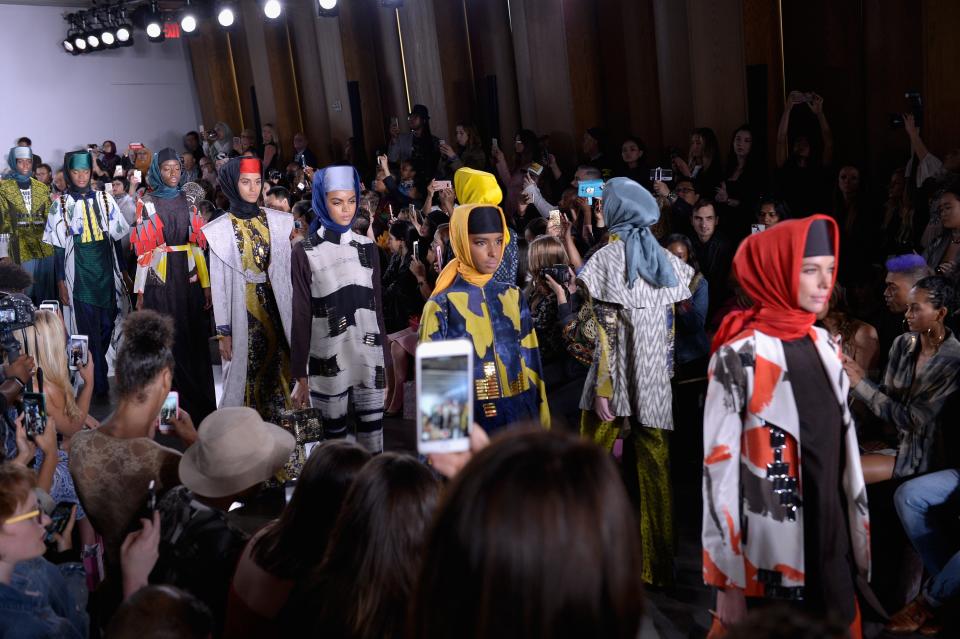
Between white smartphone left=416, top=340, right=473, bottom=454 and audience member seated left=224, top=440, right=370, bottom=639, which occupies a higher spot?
white smartphone left=416, top=340, right=473, bottom=454

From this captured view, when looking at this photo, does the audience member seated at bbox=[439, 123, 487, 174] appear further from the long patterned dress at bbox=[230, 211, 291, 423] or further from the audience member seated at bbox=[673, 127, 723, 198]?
the long patterned dress at bbox=[230, 211, 291, 423]

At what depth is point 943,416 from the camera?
2797 millimetres

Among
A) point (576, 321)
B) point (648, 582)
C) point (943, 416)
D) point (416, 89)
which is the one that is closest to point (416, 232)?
point (576, 321)

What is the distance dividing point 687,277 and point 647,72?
5631 mm

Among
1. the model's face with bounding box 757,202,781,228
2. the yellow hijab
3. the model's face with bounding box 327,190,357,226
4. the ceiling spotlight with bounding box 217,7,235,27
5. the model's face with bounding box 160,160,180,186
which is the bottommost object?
the model's face with bounding box 757,202,781,228

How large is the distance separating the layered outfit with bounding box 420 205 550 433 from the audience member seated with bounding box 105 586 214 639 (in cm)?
144

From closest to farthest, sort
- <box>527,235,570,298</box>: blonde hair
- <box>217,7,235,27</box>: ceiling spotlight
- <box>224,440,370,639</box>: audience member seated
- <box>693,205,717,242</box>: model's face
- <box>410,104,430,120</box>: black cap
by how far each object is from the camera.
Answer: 1. <box>224,440,370,639</box>: audience member seated
2. <box>527,235,570,298</box>: blonde hair
3. <box>693,205,717,242</box>: model's face
4. <box>410,104,430,120</box>: black cap
5. <box>217,7,235,27</box>: ceiling spotlight

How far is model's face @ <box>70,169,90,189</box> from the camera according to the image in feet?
18.8

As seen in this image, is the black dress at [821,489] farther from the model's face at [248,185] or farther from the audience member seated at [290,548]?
the model's face at [248,185]

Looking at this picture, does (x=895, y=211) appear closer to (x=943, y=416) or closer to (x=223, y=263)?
(x=943, y=416)

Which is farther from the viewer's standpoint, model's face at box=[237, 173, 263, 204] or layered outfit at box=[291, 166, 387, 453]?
model's face at box=[237, 173, 263, 204]

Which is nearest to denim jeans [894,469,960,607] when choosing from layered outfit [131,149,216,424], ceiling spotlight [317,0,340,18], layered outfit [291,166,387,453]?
layered outfit [291,166,387,453]

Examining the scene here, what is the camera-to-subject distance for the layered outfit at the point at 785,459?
2098mm

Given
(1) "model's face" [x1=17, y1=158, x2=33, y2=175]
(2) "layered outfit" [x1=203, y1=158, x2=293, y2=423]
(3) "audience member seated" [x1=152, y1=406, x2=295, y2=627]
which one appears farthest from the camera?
(1) "model's face" [x1=17, y1=158, x2=33, y2=175]
